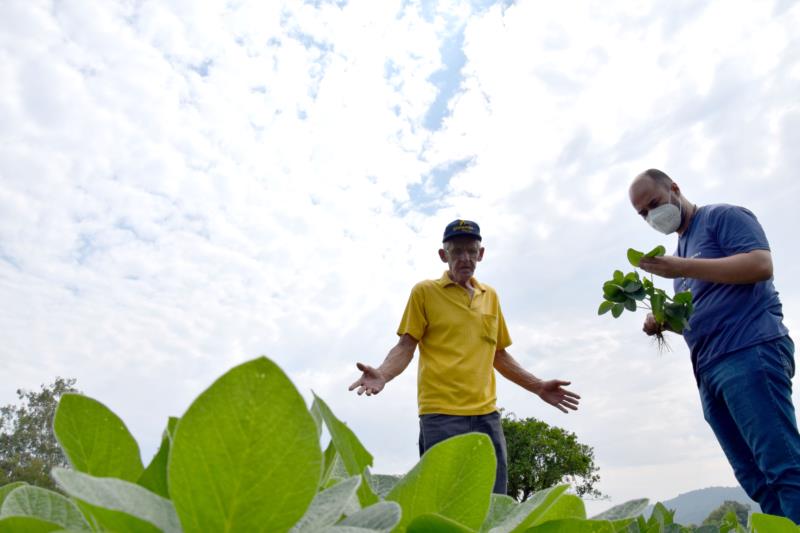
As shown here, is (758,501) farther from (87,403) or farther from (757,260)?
(87,403)

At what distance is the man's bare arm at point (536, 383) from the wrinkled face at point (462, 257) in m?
0.76

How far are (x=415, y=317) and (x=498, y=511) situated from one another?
427 cm

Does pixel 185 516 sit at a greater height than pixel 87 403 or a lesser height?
lesser

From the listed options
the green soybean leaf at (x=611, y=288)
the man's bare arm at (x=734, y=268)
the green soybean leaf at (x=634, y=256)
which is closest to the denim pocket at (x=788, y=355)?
the man's bare arm at (x=734, y=268)

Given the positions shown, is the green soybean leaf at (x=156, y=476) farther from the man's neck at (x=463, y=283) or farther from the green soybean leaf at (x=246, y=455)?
the man's neck at (x=463, y=283)

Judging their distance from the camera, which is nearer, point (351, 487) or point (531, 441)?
point (351, 487)

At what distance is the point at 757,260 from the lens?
3.46 meters

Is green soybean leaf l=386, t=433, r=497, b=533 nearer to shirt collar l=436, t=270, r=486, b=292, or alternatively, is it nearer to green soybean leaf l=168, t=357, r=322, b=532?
green soybean leaf l=168, t=357, r=322, b=532

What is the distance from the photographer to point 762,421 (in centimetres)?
328

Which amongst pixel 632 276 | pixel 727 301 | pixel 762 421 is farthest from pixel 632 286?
pixel 762 421

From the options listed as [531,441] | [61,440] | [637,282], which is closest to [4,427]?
[531,441]

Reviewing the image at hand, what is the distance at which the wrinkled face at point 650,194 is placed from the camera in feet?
13.9

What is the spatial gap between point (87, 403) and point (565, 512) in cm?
44

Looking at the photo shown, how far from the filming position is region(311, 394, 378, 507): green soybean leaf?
0.56 m
